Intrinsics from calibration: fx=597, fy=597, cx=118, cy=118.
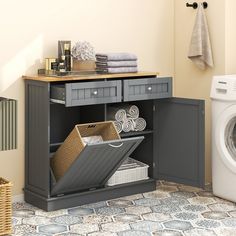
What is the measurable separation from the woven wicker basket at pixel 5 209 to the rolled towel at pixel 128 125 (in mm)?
1124

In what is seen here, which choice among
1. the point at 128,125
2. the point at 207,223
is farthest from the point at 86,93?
the point at 207,223

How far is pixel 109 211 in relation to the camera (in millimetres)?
4141

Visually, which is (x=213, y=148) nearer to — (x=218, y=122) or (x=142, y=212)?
(x=218, y=122)

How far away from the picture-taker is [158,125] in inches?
182

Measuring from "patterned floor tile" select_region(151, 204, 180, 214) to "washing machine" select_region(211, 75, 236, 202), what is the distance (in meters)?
0.41

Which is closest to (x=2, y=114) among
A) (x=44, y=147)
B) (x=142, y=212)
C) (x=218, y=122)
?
(x=44, y=147)

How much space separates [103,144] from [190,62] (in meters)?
1.45

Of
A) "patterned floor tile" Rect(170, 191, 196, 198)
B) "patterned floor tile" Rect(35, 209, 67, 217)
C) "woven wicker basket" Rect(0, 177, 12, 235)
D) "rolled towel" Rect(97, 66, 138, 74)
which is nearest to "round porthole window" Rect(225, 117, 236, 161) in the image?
"patterned floor tile" Rect(170, 191, 196, 198)

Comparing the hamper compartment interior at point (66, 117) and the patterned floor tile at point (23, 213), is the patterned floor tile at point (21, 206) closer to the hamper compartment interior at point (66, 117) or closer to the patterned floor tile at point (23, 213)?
the patterned floor tile at point (23, 213)

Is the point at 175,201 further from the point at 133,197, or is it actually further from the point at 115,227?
the point at 115,227

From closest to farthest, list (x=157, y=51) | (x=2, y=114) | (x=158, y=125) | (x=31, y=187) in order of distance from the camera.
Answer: (x=2, y=114)
(x=31, y=187)
(x=158, y=125)
(x=157, y=51)

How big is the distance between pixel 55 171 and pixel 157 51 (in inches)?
57.3

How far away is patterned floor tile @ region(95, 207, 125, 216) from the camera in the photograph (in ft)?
13.4

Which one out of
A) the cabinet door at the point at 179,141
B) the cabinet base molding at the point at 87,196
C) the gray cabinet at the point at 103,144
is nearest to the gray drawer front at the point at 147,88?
the gray cabinet at the point at 103,144
